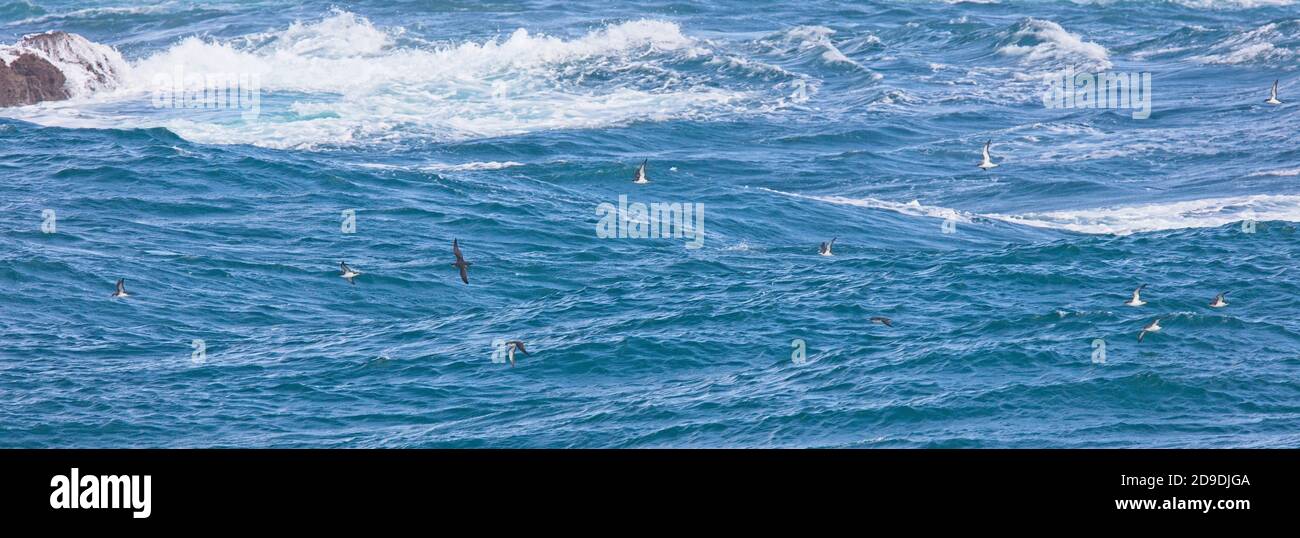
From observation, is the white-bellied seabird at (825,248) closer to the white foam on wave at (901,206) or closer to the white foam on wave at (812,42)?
the white foam on wave at (901,206)

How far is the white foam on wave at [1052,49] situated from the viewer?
5672 cm

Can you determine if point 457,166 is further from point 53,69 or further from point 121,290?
point 53,69

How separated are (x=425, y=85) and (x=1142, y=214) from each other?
26.6 m

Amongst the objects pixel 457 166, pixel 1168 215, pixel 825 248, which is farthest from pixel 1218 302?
pixel 457 166

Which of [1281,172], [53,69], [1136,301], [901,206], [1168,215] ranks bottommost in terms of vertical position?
[1136,301]

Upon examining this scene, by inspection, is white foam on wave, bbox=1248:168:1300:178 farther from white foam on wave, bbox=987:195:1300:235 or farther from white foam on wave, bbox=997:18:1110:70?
white foam on wave, bbox=997:18:1110:70

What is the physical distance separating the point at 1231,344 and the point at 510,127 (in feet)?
83.1

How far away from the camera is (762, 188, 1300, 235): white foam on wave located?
3694 centimetres

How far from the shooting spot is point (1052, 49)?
5844 cm

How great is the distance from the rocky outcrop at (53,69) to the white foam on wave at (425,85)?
33.3 inches

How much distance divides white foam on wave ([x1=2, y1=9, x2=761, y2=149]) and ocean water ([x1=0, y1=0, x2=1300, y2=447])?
220 millimetres

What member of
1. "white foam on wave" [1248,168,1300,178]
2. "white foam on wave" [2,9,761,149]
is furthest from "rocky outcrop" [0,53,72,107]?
"white foam on wave" [1248,168,1300,178]

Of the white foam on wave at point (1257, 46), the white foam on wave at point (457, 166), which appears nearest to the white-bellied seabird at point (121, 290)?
the white foam on wave at point (457, 166)

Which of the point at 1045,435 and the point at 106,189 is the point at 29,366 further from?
the point at 1045,435
